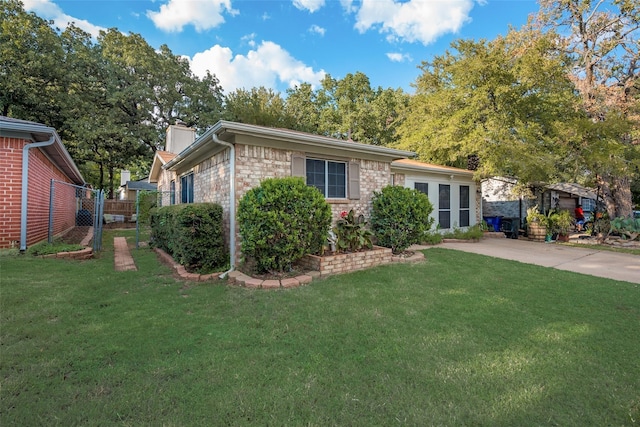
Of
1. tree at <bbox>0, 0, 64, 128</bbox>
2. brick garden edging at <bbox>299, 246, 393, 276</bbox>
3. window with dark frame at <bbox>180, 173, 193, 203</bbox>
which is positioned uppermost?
tree at <bbox>0, 0, 64, 128</bbox>

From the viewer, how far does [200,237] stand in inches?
213

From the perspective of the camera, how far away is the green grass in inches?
74.1

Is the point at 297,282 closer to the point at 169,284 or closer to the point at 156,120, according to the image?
the point at 169,284

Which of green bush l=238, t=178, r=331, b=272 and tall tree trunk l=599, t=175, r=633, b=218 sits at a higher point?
tall tree trunk l=599, t=175, r=633, b=218

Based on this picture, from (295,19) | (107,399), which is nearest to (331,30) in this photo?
(295,19)

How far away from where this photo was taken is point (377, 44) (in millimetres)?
12492

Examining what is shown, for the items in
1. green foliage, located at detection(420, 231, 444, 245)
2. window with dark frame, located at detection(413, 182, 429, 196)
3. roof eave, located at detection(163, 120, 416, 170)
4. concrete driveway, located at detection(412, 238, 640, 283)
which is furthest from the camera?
window with dark frame, located at detection(413, 182, 429, 196)

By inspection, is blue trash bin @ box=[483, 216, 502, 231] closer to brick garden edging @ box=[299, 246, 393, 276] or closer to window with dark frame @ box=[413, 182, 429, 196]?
window with dark frame @ box=[413, 182, 429, 196]

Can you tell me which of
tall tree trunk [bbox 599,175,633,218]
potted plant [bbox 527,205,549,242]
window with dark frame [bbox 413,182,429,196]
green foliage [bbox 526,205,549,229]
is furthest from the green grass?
tall tree trunk [bbox 599,175,633,218]

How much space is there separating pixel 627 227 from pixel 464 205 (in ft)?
16.8

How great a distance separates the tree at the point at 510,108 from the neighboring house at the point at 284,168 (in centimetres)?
161

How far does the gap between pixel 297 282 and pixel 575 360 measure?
3459mm

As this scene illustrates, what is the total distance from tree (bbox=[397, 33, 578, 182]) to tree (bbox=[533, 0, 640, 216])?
656 mm

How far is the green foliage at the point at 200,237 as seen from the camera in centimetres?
535
